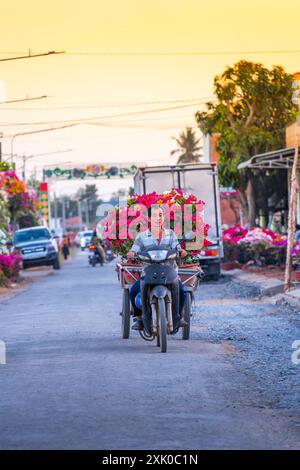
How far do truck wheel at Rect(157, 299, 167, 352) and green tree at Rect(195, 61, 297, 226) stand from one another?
31.2m

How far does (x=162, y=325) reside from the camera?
15523 millimetres

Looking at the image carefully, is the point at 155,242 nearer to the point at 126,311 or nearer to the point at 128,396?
the point at 126,311

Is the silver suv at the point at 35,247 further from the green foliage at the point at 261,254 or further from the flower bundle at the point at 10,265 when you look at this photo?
the green foliage at the point at 261,254

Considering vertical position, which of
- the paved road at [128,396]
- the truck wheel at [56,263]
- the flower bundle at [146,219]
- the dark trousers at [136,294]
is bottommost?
the truck wheel at [56,263]

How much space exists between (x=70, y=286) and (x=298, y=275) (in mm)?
10886

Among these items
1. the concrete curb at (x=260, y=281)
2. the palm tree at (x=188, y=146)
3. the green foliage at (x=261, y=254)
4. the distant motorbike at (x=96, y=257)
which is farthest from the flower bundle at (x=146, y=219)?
the palm tree at (x=188, y=146)

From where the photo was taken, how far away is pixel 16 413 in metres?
10.6

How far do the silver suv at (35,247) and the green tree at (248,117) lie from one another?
1073 centimetres

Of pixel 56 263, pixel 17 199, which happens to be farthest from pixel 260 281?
pixel 56 263

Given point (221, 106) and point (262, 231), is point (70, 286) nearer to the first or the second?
point (262, 231)

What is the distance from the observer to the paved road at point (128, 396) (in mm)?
9234

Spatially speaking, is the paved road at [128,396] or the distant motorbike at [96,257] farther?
the distant motorbike at [96,257]
